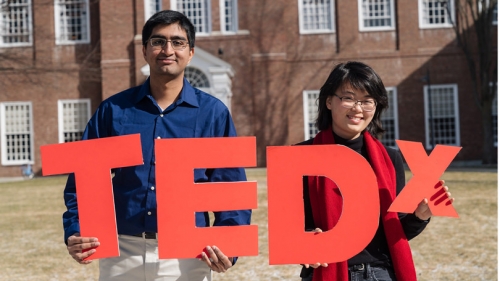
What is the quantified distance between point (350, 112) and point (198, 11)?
24871mm

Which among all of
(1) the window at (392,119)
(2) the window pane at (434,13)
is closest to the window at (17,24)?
(1) the window at (392,119)

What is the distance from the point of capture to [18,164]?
28.2 m

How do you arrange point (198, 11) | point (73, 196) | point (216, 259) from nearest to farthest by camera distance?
point (216, 259), point (73, 196), point (198, 11)

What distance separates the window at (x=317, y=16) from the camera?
27.8m

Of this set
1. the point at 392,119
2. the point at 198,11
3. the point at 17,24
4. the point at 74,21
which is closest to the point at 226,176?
the point at 198,11

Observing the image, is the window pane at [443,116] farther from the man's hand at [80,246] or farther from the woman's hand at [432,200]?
the man's hand at [80,246]

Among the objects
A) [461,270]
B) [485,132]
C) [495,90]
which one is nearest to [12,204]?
[461,270]

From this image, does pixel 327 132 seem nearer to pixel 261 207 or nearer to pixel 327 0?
pixel 261 207

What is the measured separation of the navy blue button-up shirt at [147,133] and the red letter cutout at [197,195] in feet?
0.26

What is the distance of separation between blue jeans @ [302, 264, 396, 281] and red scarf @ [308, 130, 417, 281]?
0.13 feet

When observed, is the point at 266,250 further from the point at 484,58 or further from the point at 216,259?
the point at 484,58

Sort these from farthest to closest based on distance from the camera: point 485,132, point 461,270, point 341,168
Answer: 1. point 485,132
2. point 461,270
3. point 341,168

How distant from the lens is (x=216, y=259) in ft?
9.91

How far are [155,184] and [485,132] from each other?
2325cm
